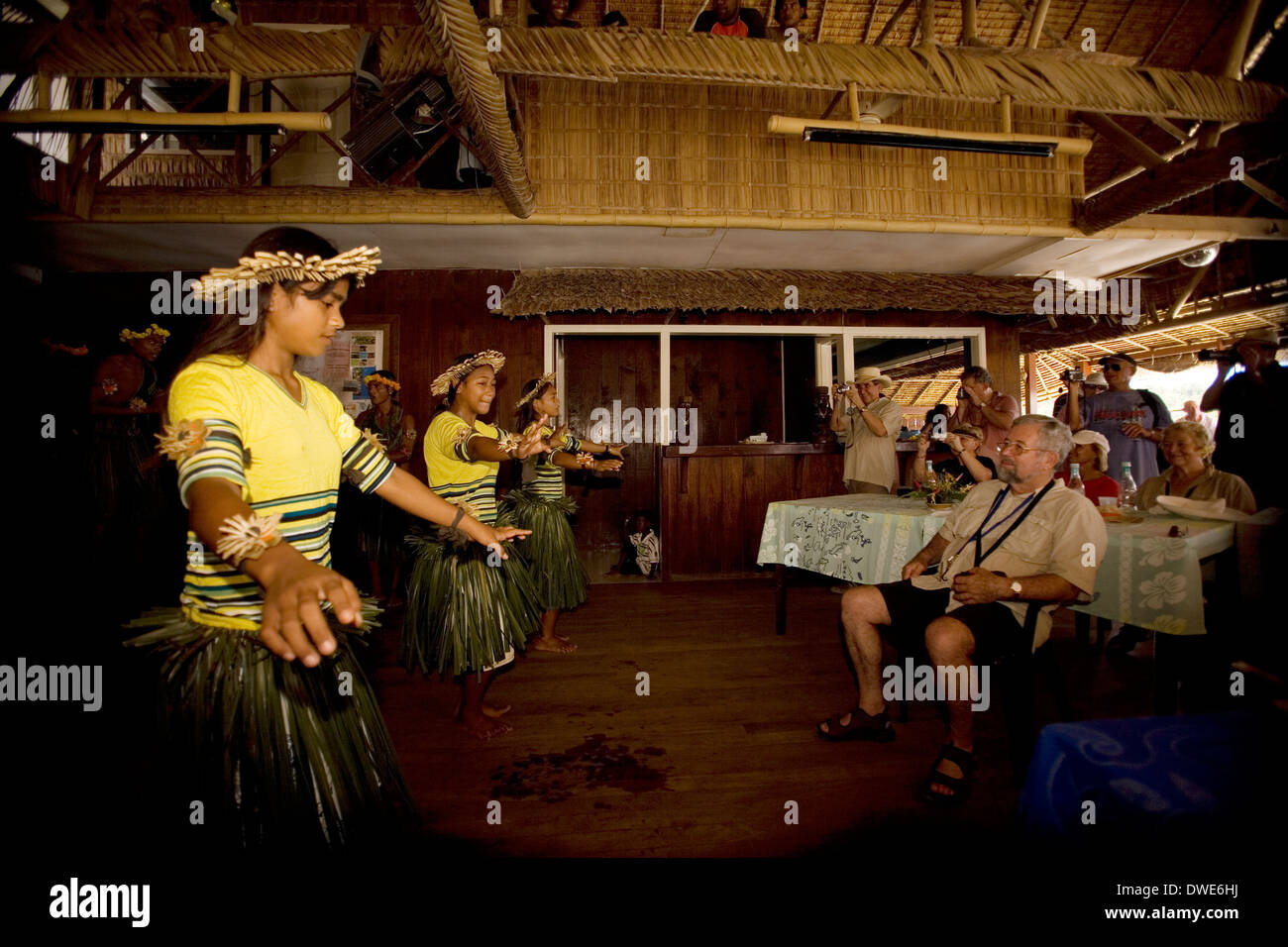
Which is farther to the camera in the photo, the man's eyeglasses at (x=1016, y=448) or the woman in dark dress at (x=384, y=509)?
the woman in dark dress at (x=384, y=509)

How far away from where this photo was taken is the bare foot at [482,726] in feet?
9.26

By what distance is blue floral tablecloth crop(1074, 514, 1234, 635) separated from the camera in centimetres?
228

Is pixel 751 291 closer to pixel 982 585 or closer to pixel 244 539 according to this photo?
pixel 982 585

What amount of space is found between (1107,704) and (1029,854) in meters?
2.74

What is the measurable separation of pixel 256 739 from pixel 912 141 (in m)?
4.93

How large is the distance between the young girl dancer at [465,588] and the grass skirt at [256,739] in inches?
54.7

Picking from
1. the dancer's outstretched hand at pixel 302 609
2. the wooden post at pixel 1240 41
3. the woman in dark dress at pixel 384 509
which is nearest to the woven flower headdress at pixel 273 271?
the dancer's outstretched hand at pixel 302 609

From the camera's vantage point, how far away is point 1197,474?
318cm

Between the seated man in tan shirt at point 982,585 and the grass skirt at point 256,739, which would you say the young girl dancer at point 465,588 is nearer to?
the grass skirt at point 256,739

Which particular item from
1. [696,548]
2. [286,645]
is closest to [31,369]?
[696,548]

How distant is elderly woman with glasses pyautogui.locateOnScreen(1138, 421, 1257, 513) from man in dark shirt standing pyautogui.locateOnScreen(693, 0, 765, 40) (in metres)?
4.86

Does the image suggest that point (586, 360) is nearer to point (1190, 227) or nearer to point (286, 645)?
point (1190, 227)

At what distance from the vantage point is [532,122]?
16.1 ft

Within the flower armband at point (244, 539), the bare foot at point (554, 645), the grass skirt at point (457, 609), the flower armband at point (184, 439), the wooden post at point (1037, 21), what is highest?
the wooden post at point (1037, 21)
